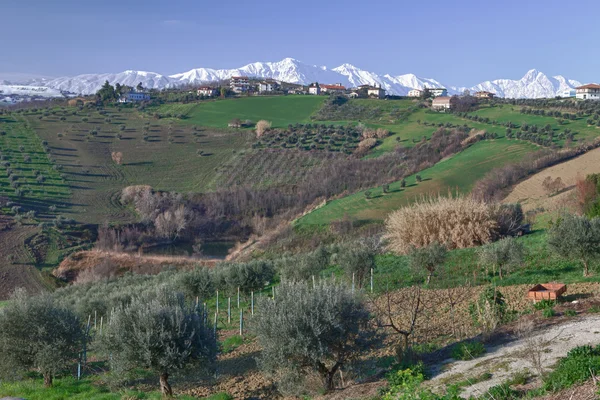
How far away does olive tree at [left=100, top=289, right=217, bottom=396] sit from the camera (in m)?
10.8

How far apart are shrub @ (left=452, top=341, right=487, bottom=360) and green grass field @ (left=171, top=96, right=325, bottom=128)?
70.5 metres

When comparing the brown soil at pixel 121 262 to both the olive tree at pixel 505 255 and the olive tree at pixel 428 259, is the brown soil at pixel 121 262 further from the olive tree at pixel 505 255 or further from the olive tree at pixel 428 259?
the olive tree at pixel 505 255

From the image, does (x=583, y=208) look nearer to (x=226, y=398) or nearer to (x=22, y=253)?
(x=226, y=398)

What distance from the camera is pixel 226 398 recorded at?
10859mm

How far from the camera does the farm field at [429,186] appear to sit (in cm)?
4609

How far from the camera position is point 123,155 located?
67.2m

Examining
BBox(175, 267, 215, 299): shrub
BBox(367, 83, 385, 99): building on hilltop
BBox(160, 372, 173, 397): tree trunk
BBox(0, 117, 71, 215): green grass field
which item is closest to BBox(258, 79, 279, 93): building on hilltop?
BBox(367, 83, 385, 99): building on hilltop

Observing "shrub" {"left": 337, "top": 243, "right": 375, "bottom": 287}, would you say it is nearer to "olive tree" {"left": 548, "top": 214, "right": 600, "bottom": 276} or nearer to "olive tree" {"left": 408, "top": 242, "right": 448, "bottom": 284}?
"olive tree" {"left": 408, "top": 242, "right": 448, "bottom": 284}

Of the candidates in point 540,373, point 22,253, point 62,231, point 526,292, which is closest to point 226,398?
point 540,373

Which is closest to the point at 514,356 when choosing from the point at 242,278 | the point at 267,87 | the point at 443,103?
the point at 242,278

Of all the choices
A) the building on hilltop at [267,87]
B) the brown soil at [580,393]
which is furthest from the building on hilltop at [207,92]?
the brown soil at [580,393]

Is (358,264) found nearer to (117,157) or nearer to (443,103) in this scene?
(117,157)

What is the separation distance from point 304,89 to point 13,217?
79.1 m

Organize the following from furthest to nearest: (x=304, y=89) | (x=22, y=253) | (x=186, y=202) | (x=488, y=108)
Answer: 1. (x=304, y=89)
2. (x=488, y=108)
3. (x=186, y=202)
4. (x=22, y=253)
